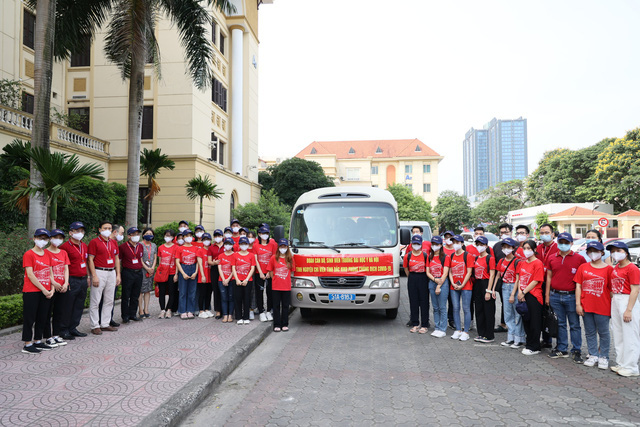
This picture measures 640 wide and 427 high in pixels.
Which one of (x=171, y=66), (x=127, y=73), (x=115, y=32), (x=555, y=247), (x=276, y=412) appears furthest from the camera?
(x=171, y=66)

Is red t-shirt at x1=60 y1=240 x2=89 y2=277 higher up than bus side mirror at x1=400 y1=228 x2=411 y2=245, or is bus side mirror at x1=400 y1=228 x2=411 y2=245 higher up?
bus side mirror at x1=400 y1=228 x2=411 y2=245

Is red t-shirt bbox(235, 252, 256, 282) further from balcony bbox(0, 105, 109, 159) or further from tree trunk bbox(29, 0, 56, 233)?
balcony bbox(0, 105, 109, 159)

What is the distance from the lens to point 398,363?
587 centimetres

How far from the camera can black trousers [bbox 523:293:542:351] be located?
20.7 feet

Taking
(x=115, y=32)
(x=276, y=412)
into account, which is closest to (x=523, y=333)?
(x=276, y=412)

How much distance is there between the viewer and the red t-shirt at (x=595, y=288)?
5.62 metres

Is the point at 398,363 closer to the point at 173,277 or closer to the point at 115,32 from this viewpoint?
the point at 173,277

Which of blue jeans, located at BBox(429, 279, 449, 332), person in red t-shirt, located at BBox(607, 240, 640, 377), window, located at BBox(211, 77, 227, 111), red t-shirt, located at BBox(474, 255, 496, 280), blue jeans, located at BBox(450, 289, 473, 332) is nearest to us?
person in red t-shirt, located at BBox(607, 240, 640, 377)

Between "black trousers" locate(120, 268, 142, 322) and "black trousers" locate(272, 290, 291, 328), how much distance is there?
2716mm

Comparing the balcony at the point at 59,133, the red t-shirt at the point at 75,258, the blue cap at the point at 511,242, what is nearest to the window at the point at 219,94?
the balcony at the point at 59,133

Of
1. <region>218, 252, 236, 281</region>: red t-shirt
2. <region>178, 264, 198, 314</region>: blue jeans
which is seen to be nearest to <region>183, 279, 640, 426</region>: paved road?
<region>218, 252, 236, 281</region>: red t-shirt

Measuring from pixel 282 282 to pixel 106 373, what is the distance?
3.38m

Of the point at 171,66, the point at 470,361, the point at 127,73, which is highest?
the point at 171,66

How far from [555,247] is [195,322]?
6531mm
